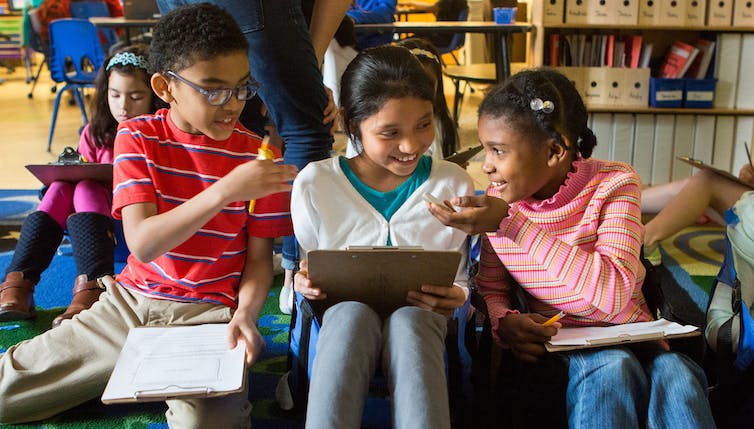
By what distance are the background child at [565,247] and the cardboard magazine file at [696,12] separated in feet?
7.48

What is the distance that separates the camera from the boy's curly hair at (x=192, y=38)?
1.44 metres

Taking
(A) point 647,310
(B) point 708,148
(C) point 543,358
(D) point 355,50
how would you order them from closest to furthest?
1. (C) point 543,358
2. (A) point 647,310
3. (D) point 355,50
4. (B) point 708,148

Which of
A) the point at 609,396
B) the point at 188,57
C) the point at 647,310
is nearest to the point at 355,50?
the point at 188,57

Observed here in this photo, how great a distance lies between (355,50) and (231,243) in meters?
1.95

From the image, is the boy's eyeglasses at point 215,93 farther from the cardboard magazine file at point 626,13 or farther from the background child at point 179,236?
the cardboard magazine file at point 626,13

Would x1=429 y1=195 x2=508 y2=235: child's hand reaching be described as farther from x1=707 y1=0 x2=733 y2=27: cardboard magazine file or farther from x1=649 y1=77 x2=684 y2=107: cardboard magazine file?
x1=707 y1=0 x2=733 y2=27: cardboard magazine file

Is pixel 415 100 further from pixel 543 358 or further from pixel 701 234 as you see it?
pixel 701 234

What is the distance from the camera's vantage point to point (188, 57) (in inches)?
56.9

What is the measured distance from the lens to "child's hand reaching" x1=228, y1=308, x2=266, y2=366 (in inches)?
54.5

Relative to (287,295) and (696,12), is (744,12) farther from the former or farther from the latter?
(287,295)

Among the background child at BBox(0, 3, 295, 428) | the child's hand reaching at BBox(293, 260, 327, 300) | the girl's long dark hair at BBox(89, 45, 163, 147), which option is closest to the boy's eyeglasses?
the background child at BBox(0, 3, 295, 428)

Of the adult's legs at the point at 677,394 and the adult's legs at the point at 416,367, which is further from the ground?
the adult's legs at the point at 416,367

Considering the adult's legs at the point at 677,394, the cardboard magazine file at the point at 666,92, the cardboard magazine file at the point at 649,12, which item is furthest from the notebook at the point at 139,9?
the adult's legs at the point at 677,394

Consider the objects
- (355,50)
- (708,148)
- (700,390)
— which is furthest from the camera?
(708,148)
